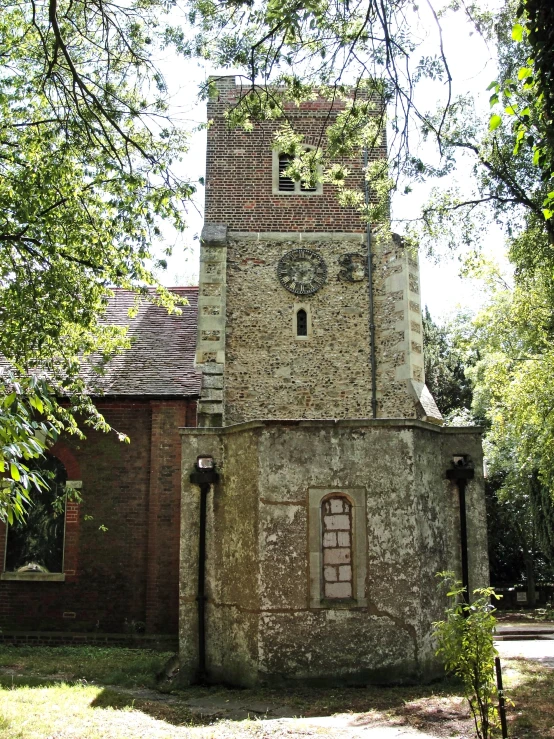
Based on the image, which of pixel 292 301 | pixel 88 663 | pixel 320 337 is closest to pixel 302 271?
pixel 292 301

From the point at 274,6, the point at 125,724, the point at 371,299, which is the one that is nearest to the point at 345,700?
the point at 125,724

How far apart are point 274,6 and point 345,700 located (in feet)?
25.2

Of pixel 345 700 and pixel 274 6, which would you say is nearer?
pixel 274 6

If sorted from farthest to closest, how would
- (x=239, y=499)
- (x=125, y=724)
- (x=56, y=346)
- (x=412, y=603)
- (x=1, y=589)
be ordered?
(x=1, y=589)
(x=56, y=346)
(x=239, y=499)
(x=412, y=603)
(x=125, y=724)

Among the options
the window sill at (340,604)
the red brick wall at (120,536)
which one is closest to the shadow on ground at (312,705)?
the window sill at (340,604)

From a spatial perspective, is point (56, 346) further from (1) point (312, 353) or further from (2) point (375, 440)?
(1) point (312, 353)

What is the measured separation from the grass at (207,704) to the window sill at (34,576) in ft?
14.8

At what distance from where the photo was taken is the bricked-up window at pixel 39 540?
610 inches

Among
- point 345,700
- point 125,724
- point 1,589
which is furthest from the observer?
point 1,589

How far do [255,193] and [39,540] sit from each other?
9627 millimetres

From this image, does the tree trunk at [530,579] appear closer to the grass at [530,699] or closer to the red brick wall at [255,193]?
the red brick wall at [255,193]

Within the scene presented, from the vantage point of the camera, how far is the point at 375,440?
9.49 m

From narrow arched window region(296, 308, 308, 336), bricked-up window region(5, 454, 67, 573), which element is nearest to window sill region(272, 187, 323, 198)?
narrow arched window region(296, 308, 308, 336)

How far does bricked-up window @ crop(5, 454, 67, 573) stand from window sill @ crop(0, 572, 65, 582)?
0.14 m
